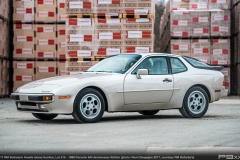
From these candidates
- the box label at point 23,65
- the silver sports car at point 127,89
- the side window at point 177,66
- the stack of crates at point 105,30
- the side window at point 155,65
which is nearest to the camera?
the silver sports car at point 127,89

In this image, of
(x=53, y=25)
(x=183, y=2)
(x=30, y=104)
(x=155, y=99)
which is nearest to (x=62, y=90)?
(x=30, y=104)

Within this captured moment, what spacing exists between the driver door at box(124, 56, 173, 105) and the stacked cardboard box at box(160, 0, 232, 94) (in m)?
8.23

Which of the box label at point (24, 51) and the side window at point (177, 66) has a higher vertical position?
the box label at point (24, 51)

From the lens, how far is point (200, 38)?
18.8 metres

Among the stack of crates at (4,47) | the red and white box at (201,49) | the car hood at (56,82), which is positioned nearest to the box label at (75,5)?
the stack of crates at (4,47)

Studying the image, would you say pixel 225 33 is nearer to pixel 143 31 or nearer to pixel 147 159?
pixel 143 31

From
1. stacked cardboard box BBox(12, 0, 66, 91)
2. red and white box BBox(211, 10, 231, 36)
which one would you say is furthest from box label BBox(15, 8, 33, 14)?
red and white box BBox(211, 10, 231, 36)

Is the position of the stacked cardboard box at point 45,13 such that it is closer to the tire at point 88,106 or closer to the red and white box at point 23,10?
the red and white box at point 23,10

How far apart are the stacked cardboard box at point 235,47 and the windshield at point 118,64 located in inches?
360

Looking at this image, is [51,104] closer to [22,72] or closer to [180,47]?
[22,72]

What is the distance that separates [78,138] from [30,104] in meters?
2.39

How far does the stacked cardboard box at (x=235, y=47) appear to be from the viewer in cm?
1903

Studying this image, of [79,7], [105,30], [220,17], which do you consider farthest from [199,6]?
[79,7]

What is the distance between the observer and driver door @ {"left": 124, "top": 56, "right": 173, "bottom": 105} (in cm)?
988
